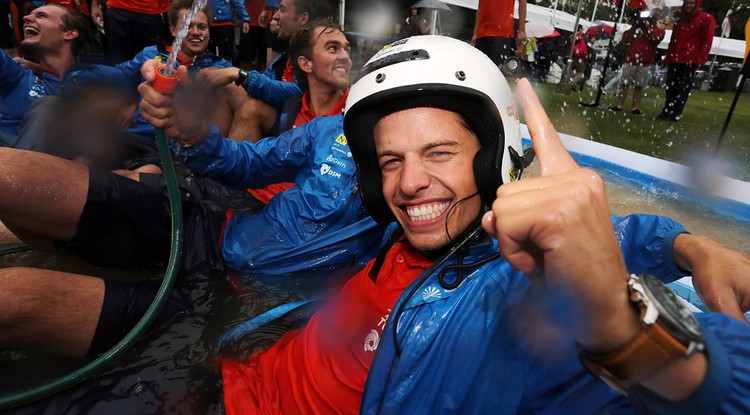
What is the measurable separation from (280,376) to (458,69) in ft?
4.77

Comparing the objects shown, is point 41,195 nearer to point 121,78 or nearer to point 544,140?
point 121,78

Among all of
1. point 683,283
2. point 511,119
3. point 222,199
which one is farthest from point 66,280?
point 683,283

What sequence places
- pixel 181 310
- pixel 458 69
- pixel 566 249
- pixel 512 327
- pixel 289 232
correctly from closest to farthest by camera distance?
pixel 566 249 → pixel 512 327 → pixel 458 69 → pixel 181 310 → pixel 289 232

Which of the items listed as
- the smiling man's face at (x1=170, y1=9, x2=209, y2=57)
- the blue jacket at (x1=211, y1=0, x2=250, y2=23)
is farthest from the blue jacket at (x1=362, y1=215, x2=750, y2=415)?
the blue jacket at (x1=211, y1=0, x2=250, y2=23)

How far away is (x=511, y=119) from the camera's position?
6.08ft

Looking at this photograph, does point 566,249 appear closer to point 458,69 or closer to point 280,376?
point 458,69

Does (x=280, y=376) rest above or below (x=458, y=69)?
below

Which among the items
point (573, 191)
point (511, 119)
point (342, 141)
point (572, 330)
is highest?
point (573, 191)

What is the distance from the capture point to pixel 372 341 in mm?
1653

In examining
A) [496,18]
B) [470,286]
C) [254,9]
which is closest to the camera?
[470,286]

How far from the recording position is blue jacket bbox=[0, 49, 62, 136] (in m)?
4.32

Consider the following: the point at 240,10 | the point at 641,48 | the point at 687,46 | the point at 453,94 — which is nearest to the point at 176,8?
the point at 240,10

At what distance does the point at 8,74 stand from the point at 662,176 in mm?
7446

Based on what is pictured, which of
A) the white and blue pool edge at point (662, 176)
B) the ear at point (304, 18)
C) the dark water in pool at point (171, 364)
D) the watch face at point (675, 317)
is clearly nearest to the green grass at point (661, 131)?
the white and blue pool edge at point (662, 176)
